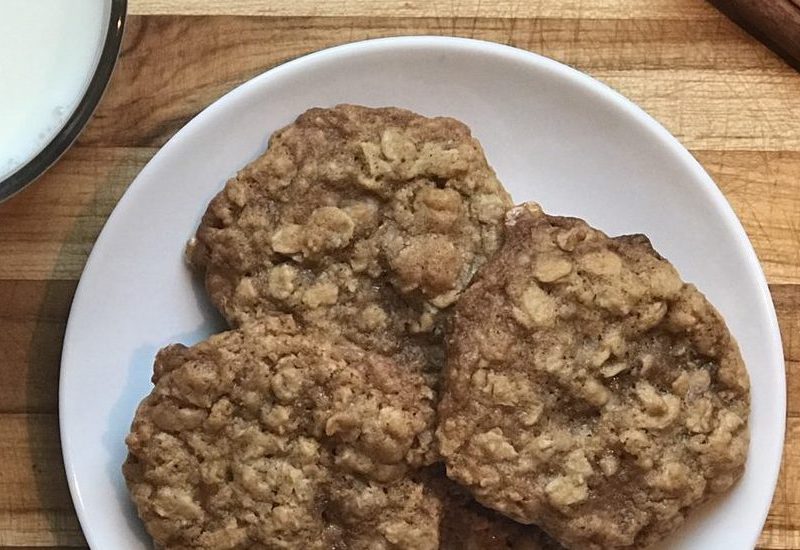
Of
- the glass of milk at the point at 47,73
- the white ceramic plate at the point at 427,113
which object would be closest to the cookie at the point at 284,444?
the white ceramic plate at the point at 427,113

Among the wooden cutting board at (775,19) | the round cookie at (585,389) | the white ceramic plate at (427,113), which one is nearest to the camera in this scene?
the round cookie at (585,389)

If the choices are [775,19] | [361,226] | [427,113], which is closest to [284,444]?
[361,226]

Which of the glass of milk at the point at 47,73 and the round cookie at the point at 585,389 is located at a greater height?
the glass of milk at the point at 47,73

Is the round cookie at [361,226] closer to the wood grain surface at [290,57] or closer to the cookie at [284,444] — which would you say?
the cookie at [284,444]

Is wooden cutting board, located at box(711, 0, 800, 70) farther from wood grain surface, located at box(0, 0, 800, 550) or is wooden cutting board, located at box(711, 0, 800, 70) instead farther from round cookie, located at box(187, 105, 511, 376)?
round cookie, located at box(187, 105, 511, 376)

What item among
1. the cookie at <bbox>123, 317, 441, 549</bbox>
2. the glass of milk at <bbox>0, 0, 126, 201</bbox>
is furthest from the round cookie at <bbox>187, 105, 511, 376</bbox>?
the glass of milk at <bbox>0, 0, 126, 201</bbox>

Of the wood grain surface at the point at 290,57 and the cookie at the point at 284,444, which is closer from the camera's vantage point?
the cookie at the point at 284,444
